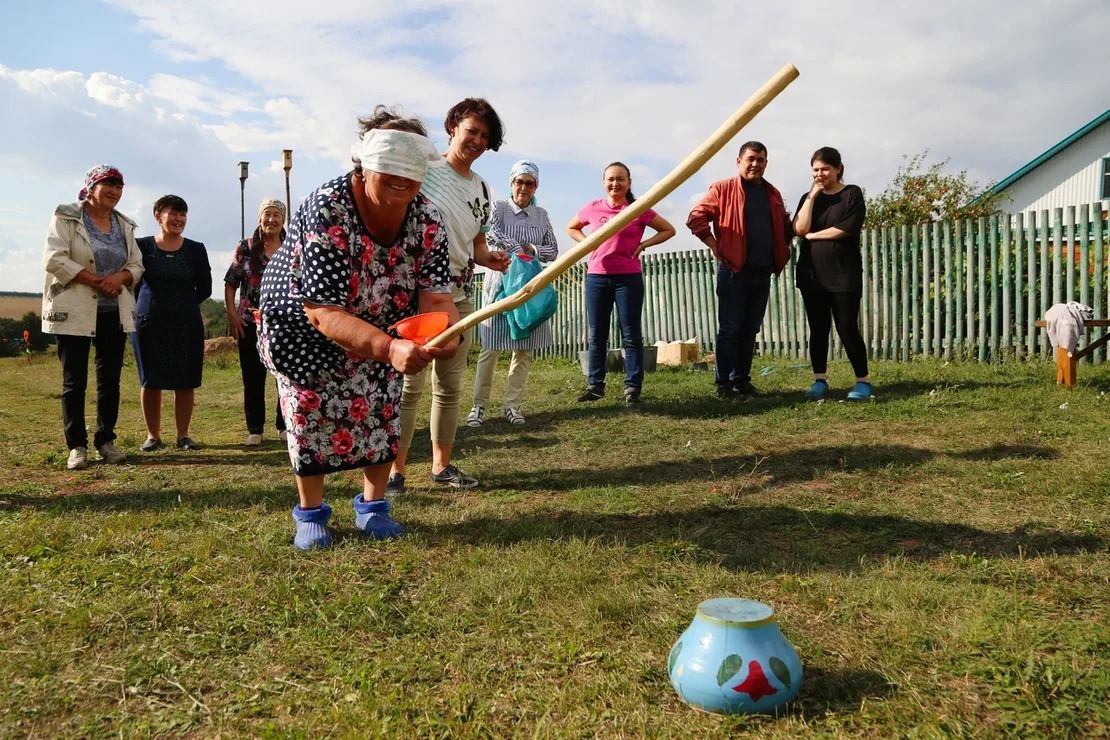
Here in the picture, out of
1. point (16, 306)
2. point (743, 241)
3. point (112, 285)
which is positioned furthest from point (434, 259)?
point (16, 306)

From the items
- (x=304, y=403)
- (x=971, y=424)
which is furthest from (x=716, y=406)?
(x=304, y=403)

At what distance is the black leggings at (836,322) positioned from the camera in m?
6.79

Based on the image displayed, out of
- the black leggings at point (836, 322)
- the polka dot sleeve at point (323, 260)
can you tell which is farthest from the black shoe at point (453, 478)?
the black leggings at point (836, 322)

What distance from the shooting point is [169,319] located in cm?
637

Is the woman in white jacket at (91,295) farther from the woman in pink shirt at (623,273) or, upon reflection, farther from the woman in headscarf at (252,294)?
the woman in pink shirt at (623,273)

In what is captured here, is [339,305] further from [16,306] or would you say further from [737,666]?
[16,306]

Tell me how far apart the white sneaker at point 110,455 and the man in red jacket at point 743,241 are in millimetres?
4763

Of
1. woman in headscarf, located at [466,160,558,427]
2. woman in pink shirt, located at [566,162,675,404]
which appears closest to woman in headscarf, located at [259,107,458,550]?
woman in headscarf, located at [466,160,558,427]

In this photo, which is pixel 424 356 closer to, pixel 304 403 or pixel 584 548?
pixel 304 403

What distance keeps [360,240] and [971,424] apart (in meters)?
4.44

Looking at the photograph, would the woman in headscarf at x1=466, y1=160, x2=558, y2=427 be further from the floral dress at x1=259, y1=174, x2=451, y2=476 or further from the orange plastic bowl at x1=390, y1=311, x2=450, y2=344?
the orange plastic bowl at x1=390, y1=311, x2=450, y2=344

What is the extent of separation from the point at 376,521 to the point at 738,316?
14.3 ft

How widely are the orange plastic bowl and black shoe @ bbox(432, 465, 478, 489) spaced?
185 centimetres

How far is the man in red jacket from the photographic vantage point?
6.98m
